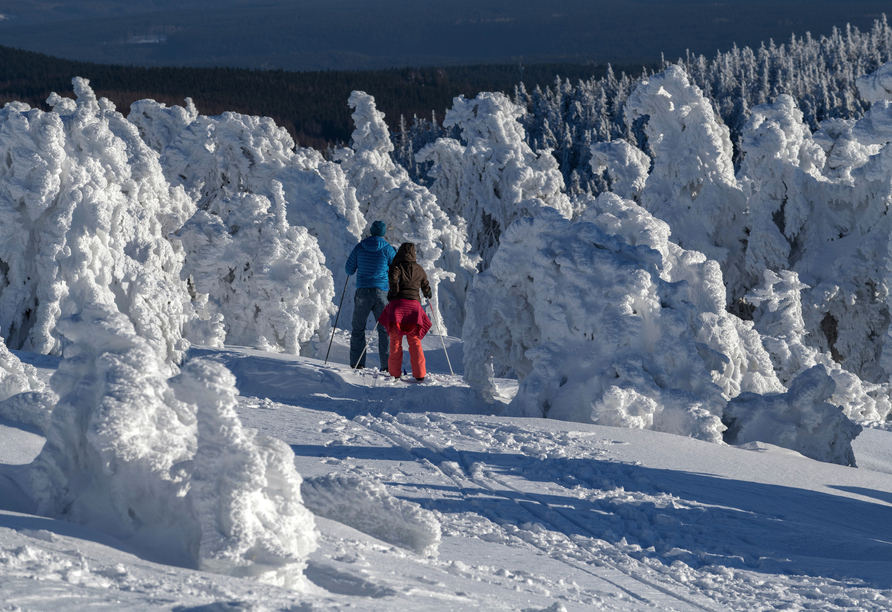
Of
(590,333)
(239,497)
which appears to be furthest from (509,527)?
(590,333)

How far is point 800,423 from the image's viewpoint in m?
8.48

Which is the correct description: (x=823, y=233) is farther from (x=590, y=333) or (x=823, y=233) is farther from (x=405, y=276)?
(x=405, y=276)

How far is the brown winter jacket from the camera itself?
30.6 feet

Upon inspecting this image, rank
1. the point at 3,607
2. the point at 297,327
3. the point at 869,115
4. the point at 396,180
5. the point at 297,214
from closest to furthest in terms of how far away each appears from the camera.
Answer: the point at 3,607, the point at 869,115, the point at 297,327, the point at 297,214, the point at 396,180

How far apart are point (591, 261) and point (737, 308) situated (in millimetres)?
12349

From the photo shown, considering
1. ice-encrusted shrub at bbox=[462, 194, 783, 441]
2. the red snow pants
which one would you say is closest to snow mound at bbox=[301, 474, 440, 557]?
ice-encrusted shrub at bbox=[462, 194, 783, 441]

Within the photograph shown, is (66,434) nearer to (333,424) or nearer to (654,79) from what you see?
(333,424)

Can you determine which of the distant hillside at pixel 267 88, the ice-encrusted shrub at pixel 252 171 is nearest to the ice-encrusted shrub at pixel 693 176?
the ice-encrusted shrub at pixel 252 171

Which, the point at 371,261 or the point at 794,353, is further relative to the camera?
the point at 794,353

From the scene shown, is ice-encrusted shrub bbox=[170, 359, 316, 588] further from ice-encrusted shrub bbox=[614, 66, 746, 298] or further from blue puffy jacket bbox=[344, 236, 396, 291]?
ice-encrusted shrub bbox=[614, 66, 746, 298]

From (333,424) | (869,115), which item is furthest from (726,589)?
(869,115)

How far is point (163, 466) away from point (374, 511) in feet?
3.96

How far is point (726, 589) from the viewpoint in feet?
14.0

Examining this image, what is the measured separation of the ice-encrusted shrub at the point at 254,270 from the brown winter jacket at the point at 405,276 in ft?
20.0
